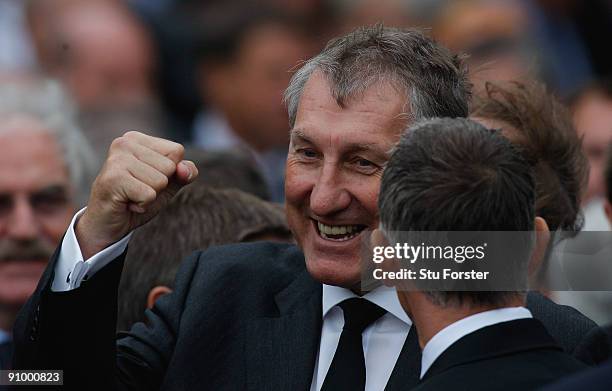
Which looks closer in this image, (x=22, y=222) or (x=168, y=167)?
(x=168, y=167)

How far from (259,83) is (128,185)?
3.47 metres

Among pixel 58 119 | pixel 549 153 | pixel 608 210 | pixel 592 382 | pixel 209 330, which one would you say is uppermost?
pixel 58 119

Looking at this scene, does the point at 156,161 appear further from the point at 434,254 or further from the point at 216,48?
the point at 216,48

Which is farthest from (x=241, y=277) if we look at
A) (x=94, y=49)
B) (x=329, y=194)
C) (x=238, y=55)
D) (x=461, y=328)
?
(x=238, y=55)

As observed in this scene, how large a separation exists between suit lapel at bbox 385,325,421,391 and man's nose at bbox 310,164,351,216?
1.33 ft

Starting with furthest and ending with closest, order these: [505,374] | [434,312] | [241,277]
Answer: [241,277] < [434,312] < [505,374]

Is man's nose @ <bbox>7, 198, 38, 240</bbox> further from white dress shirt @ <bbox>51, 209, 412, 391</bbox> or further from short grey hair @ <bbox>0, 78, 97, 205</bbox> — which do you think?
white dress shirt @ <bbox>51, 209, 412, 391</bbox>

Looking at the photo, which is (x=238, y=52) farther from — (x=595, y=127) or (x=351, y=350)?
(x=351, y=350)

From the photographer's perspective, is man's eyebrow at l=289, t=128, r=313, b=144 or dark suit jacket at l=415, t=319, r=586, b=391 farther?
man's eyebrow at l=289, t=128, r=313, b=144

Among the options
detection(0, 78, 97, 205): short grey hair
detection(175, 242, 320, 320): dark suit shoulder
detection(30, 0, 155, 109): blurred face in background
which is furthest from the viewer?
detection(30, 0, 155, 109): blurred face in background

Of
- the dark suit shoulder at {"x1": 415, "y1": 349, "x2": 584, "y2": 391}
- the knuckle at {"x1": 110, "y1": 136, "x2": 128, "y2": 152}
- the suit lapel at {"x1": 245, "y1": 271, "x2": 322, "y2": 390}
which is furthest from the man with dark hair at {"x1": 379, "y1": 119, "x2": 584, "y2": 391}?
the knuckle at {"x1": 110, "y1": 136, "x2": 128, "y2": 152}

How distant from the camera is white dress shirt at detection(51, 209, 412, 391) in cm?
294

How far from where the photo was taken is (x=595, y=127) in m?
5.85

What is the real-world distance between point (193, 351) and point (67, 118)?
1747 millimetres
